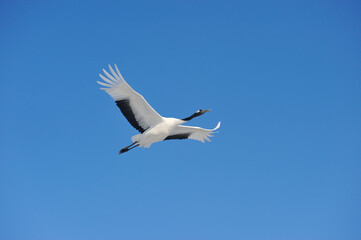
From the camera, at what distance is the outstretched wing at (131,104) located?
15000 millimetres

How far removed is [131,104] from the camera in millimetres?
15688

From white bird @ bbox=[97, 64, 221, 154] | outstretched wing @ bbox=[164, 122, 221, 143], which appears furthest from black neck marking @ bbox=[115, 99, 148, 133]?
outstretched wing @ bbox=[164, 122, 221, 143]

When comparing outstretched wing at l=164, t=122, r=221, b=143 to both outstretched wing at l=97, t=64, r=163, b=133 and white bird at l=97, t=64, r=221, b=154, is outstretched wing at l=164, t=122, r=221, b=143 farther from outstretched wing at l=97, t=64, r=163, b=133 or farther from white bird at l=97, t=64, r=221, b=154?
outstretched wing at l=97, t=64, r=163, b=133

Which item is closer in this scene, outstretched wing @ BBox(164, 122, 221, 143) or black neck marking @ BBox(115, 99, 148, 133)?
black neck marking @ BBox(115, 99, 148, 133)

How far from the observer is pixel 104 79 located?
49.4ft

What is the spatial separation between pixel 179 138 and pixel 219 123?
240cm

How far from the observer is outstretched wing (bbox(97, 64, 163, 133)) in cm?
1500

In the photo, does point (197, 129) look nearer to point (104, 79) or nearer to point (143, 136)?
point (143, 136)

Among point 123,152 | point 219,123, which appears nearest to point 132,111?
point 123,152

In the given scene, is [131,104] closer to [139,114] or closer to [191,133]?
[139,114]

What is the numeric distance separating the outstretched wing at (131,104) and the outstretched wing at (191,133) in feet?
7.63

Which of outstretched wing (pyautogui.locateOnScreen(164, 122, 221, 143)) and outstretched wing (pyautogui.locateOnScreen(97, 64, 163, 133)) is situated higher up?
outstretched wing (pyautogui.locateOnScreen(164, 122, 221, 143))

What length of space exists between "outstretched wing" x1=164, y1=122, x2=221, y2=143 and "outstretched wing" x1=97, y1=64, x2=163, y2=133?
233cm

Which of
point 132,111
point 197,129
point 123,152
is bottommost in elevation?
point 123,152
